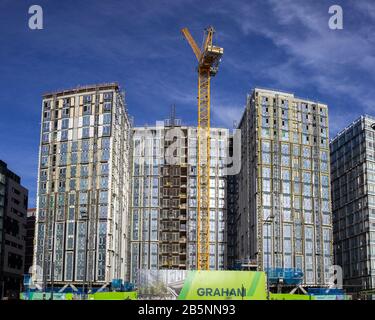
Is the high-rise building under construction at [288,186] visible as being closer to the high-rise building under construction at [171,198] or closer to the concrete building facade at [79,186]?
the high-rise building under construction at [171,198]

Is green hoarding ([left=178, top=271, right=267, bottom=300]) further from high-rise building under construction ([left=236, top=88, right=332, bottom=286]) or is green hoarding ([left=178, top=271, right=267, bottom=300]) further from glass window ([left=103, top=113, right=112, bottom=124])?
glass window ([left=103, top=113, right=112, bottom=124])

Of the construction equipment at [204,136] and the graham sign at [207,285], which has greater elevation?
A: the construction equipment at [204,136]

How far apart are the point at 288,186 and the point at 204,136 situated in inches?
1378

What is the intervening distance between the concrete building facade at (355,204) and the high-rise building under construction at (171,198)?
115ft

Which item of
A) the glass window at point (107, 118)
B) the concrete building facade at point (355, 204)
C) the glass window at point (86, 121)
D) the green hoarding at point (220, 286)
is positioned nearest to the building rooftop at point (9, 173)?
the glass window at point (86, 121)

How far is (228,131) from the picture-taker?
17038 centimetres

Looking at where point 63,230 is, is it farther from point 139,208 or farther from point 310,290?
point 310,290

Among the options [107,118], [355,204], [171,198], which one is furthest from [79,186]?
[355,204]

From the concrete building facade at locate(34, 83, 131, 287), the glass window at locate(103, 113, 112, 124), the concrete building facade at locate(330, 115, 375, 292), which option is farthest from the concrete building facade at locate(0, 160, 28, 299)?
the concrete building facade at locate(330, 115, 375, 292)

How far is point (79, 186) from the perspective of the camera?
133000 millimetres

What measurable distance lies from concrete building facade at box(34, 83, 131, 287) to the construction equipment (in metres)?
26.2

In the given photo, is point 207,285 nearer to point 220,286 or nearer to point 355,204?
point 220,286

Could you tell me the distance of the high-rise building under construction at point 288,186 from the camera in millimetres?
135500

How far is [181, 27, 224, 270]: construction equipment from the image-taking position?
5960 inches
